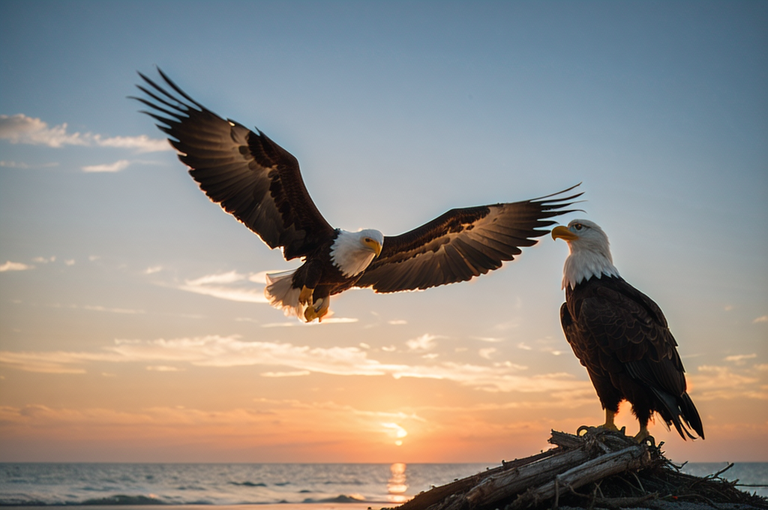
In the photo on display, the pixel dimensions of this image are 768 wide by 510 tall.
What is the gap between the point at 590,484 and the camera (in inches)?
161

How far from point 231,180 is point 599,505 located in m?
4.49

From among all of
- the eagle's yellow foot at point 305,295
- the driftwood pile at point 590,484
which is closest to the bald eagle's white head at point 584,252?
the driftwood pile at point 590,484

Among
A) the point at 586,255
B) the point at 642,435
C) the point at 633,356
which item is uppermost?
the point at 586,255

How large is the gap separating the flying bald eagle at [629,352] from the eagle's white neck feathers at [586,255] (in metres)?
0.09

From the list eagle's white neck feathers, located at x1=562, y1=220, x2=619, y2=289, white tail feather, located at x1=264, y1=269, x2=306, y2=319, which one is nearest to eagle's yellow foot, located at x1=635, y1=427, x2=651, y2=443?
eagle's white neck feathers, located at x1=562, y1=220, x2=619, y2=289

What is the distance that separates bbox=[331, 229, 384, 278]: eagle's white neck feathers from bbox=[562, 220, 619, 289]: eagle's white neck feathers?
6.41ft

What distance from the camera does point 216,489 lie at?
66.6 feet

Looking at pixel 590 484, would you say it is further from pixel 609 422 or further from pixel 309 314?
pixel 309 314

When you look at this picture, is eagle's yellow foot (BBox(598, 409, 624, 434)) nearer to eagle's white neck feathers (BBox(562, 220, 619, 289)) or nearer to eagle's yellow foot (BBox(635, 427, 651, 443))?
eagle's yellow foot (BBox(635, 427, 651, 443))

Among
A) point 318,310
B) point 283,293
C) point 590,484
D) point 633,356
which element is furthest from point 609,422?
point 283,293

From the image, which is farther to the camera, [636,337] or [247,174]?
[247,174]

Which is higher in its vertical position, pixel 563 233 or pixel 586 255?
pixel 563 233

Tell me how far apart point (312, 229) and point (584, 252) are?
9.36ft

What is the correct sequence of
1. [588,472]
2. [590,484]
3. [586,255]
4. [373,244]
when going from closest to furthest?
[588,472] → [590,484] → [586,255] → [373,244]
